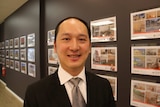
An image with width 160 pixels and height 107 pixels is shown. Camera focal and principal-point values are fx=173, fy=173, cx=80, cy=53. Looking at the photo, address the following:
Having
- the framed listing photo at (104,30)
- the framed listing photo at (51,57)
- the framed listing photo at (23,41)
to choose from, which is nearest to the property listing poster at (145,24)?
the framed listing photo at (104,30)

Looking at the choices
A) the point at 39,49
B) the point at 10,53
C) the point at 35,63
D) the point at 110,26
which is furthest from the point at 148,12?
the point at 10,53

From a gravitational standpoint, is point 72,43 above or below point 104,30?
below

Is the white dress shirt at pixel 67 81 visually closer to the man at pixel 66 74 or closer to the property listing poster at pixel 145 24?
the man at pixel 66 74

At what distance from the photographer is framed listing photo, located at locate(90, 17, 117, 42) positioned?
2100 millimetres

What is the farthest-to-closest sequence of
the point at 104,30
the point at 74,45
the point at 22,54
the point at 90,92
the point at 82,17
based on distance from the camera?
the point at 22,54 < the point at 82,17 < the point at 104,30 < the point at 90,92 < the point at 74,45

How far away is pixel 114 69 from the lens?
2107 mm

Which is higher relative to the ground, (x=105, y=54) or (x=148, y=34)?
(x=148, y=34)

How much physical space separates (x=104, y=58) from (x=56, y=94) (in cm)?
140

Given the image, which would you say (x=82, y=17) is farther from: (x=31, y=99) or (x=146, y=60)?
(x=31, y=99)

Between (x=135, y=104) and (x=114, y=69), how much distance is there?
0.47 meters

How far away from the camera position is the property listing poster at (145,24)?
166 cm

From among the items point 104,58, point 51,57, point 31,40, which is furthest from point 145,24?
point 31,40

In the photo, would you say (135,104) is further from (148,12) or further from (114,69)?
(148,12)

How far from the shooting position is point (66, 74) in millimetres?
959
